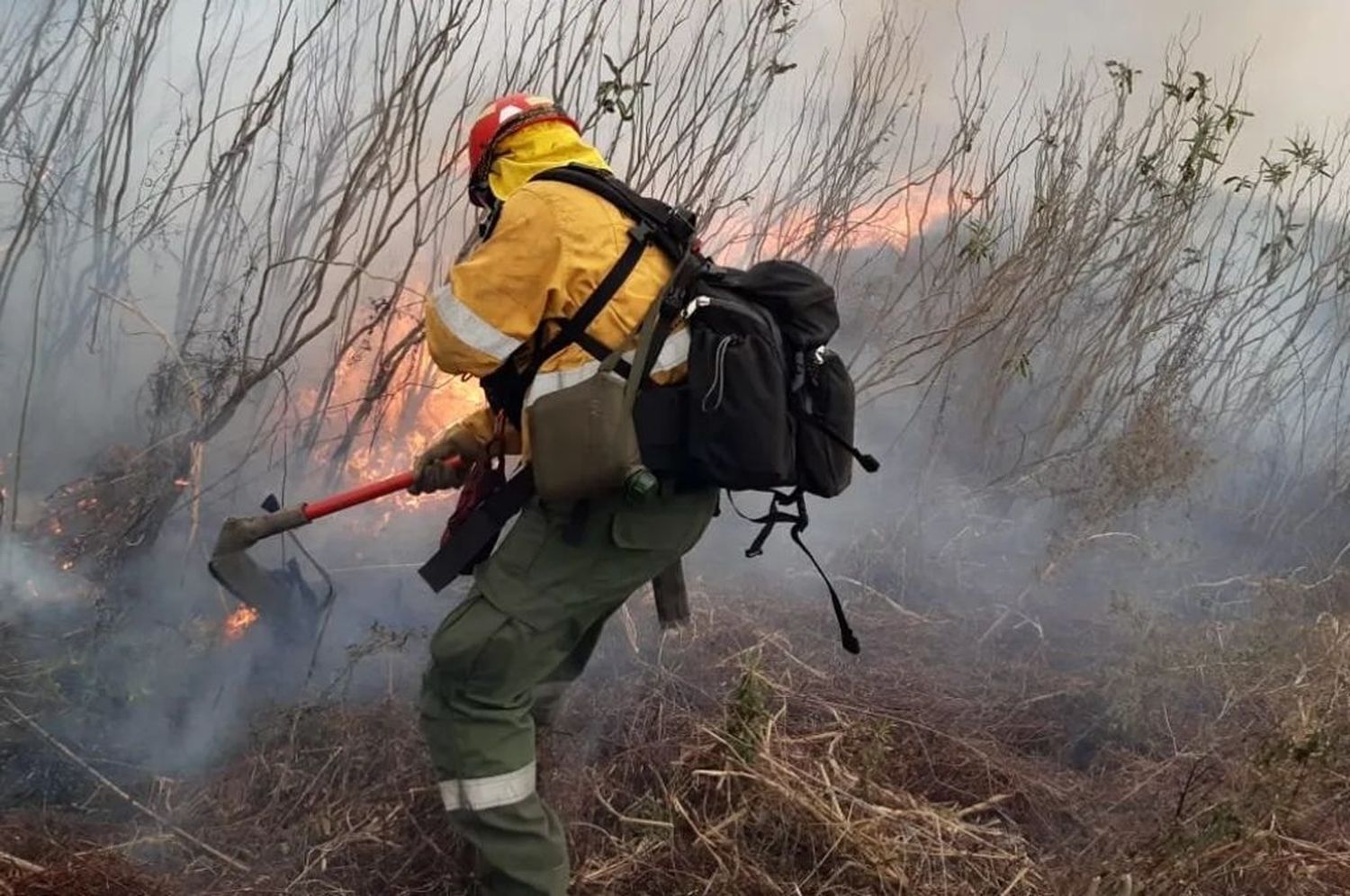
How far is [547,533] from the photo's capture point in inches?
91.9

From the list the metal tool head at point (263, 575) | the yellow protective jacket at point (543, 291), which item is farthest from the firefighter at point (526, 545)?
the metal tool head at point (263, 575)

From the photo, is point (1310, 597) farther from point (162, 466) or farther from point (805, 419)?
point (162, 466)

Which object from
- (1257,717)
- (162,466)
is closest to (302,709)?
(162,466)

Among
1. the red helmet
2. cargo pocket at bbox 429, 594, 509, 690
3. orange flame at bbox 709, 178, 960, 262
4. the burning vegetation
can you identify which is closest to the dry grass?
the burning vegetation

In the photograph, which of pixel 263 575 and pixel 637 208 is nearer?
pixel 637 208

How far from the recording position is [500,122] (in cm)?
246

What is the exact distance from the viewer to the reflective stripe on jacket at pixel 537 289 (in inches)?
85.8

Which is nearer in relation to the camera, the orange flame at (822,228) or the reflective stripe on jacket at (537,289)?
the reflective stripe on jacket at (537,289)

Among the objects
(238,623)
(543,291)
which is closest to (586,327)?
(543,291)

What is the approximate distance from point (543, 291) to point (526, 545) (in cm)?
56

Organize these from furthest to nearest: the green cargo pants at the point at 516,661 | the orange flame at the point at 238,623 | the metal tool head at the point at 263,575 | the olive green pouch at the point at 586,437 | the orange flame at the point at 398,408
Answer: the orange flame at the point at 398,408 < the orange flame at the point at 238,623 < the metal tool head at the point at 263,575 < the green cargo pants at the point at 516,661 < the olive green pouch at the point at 586,437

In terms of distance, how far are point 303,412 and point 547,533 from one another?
2.70 m

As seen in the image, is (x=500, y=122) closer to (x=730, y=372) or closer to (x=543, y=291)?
A: (x=543, y=291)

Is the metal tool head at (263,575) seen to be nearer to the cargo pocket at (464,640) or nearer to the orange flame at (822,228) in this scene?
the cargo pocket at (464,640)
